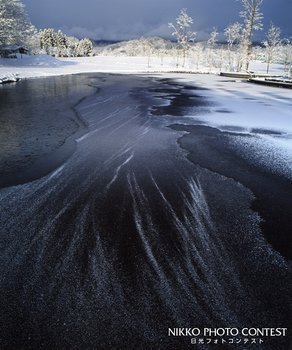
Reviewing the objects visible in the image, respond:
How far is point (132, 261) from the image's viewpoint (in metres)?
4.80

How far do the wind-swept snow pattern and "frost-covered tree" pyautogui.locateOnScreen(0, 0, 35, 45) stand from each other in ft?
172

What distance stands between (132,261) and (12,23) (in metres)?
59.9

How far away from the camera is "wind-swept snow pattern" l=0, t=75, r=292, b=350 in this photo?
12.0 ft

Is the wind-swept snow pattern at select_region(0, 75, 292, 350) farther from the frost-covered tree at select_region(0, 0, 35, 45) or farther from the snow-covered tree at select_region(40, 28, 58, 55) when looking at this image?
the snow-covered tree at select_region(40, 28, 58, 55)

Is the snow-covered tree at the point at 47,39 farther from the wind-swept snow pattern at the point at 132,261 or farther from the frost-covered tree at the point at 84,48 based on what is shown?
the wind-swept snow pattern at the point at 132,261

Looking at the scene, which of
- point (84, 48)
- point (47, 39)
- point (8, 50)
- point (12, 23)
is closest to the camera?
point (12, 23)

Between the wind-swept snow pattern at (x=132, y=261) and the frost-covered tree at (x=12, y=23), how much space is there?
2062 inches

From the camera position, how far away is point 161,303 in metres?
3.99

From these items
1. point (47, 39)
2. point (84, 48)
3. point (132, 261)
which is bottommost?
point (132, 261)

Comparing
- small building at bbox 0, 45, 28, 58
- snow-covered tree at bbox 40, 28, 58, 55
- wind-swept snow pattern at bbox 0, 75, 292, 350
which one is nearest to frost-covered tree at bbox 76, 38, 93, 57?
snow-covered tree at bbox 40, 28, 58, 55

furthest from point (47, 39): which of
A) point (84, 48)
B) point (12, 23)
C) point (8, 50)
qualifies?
point (12, 23)

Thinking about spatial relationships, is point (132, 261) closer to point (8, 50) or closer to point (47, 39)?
point (8, 50)

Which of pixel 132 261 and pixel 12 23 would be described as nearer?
pixel 132 261

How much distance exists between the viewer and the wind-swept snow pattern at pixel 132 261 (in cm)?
366
